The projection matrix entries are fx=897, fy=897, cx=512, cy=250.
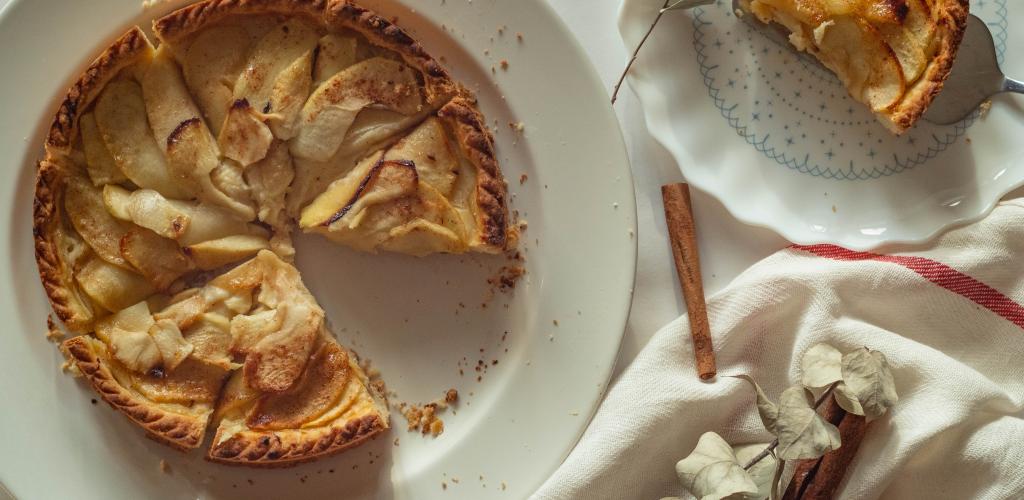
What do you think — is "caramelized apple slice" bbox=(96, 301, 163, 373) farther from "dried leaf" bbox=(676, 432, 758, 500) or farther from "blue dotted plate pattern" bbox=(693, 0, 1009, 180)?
"blue dotted plate pattern" bbox=(693, 0, 1009, 180)

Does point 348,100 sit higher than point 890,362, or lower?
higher

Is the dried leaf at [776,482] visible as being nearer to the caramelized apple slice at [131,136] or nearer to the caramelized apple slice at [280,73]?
the caramelized apple slice at [280,73]

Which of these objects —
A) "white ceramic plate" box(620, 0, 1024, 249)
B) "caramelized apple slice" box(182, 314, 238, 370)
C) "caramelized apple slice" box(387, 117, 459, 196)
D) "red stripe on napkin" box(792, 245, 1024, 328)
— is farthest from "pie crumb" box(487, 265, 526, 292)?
"red stripe on napkin" box(792, 245, 1024, 328)

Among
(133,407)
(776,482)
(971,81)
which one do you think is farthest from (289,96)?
(971,81)

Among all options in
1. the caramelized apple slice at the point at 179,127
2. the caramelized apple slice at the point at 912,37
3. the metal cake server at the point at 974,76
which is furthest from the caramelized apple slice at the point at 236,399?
the metal cake server at the point at 974,76

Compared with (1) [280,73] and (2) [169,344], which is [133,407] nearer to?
(2) [169,344]

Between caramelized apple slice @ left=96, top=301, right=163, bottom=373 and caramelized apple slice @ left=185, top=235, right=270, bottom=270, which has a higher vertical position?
caramelized apple slice @ left=185, top=235, right=270, bottom=270
